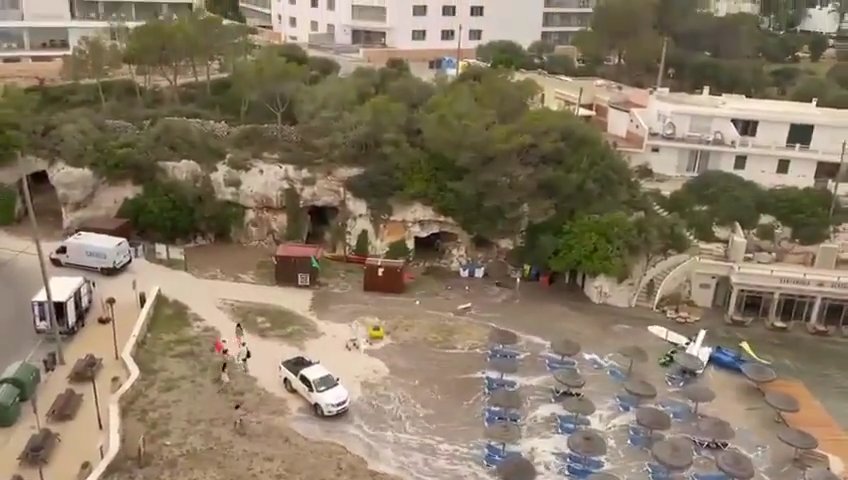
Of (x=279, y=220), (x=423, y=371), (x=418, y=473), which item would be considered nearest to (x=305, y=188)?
(x=279, y=220)

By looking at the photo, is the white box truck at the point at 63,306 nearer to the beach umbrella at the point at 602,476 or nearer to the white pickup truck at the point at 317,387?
the white pickup truck at the point at 317,387

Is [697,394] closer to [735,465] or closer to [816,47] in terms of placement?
[735,465]

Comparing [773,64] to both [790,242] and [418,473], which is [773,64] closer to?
[790,242]

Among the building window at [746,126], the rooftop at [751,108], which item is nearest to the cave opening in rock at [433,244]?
the rooftop at [751,108]

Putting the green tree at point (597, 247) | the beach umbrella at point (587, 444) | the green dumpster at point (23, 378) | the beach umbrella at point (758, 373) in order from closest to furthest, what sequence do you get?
the beach umbrella at point (587, 444), the green dumpster at point (23, 378), the beach umbrella at point (758, 373), the green tree at point (597, 247)

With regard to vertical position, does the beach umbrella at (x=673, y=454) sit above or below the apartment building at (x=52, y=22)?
below

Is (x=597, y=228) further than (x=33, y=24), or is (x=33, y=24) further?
(x=33, y=24)
